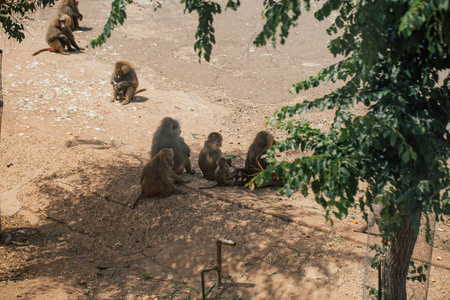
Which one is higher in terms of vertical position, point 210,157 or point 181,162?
point 210,157

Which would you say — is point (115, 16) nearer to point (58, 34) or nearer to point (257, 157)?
point (257, 157)

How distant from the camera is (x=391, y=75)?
3916 mm

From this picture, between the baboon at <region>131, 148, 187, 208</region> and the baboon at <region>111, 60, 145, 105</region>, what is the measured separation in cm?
483

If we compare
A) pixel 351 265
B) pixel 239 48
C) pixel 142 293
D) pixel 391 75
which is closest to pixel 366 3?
pixel 391 75

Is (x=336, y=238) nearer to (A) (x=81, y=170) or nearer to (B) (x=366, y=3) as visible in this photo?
(B) (x=366, y=3)

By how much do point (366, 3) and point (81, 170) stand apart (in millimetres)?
6952

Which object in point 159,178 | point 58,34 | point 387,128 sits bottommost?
point 159,178

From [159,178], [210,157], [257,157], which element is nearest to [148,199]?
[159,178]

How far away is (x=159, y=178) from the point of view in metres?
8.04

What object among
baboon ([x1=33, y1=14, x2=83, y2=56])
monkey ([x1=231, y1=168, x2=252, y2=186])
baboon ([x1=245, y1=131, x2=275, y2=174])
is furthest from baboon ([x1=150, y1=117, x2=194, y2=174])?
baboon ([x1=33, y1=14, x2=83, y2=56])

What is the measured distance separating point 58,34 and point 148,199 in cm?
849

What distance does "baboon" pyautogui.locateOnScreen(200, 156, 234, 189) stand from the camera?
8648 mm

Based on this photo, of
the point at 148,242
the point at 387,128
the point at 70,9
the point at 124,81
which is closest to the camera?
the point at 387,128

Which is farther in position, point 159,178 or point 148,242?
point 159,178
